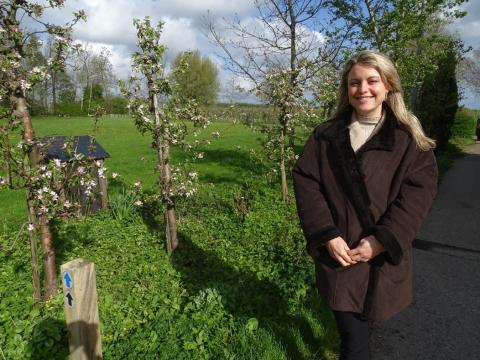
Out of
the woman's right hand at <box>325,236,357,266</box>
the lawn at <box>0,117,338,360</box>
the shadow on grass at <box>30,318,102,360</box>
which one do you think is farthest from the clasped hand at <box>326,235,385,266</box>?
the shadow on grass at <box>30,318,102,360</box>

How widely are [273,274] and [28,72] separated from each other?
319cm

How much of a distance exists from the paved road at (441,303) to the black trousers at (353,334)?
0.89 m

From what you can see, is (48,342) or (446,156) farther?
(446,156)

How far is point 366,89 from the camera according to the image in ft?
6.69

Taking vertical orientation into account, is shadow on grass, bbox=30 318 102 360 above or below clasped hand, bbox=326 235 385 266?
below

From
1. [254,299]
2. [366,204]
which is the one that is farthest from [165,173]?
[366,204]

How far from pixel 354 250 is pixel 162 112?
3641 millimetres

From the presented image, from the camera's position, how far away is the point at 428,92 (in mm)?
16094

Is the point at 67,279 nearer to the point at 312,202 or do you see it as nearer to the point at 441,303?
the point at 312,202

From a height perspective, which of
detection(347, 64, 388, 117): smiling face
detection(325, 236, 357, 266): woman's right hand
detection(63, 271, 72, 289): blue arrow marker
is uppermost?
detection(347, 64, 388, 117): smiling face

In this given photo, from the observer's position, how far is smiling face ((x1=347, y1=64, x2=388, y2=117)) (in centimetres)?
205

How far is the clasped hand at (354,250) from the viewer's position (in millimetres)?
1964

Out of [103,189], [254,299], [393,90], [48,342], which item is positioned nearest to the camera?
[393,90]

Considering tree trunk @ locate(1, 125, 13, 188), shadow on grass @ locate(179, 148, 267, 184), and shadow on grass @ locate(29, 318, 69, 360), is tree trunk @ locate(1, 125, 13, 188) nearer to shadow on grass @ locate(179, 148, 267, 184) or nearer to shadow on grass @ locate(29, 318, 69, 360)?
shadow on grass @ locate(29, 318, 69, 360)
